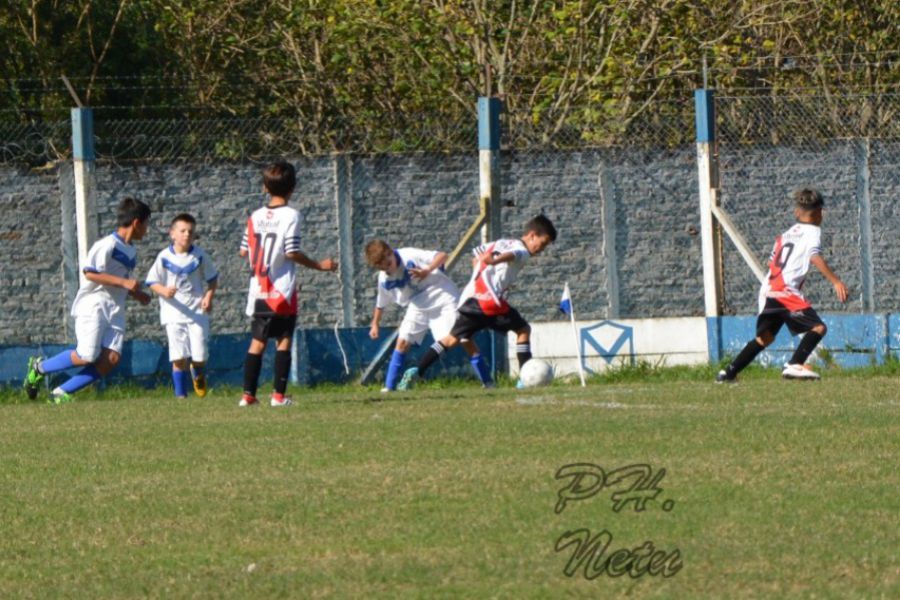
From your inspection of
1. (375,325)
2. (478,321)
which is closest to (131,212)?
(375,325)

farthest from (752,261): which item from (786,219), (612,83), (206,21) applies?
(206,21)

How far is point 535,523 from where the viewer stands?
695 centimetres

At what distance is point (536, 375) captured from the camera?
1445 centimetres

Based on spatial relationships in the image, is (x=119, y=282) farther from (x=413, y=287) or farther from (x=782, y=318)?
A: (x=782, y=318)

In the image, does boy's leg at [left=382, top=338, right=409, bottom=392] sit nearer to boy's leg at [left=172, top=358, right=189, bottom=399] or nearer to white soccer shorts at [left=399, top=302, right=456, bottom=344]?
white soccer shorts at [left=399, top=302, right=456, bottom=344]

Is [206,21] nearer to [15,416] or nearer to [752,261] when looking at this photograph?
[752,261]

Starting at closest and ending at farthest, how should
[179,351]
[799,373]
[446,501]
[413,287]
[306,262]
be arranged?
[446,501] < [306,262] < [799,373] < [179,351] < [413,287]

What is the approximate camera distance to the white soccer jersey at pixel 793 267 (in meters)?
14.2

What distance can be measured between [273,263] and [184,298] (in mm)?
3251

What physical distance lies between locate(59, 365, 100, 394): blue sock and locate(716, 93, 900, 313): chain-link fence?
6.41 metres

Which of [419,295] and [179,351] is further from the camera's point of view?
[419,295]

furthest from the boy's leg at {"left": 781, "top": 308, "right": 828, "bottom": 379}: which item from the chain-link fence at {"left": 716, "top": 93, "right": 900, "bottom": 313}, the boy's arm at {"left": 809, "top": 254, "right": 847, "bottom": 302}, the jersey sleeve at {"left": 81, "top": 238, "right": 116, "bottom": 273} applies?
the jersey sleeve at {"left": 81, "top": 238, "right": 116, "bottom": 273}

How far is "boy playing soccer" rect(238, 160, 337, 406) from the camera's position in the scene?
12.3 meters

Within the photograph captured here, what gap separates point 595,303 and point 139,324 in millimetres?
4415
